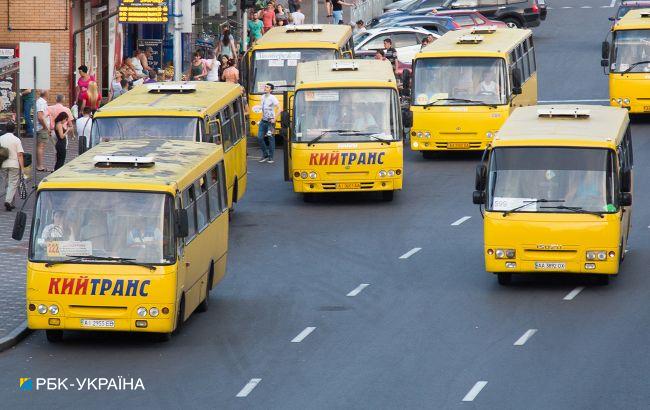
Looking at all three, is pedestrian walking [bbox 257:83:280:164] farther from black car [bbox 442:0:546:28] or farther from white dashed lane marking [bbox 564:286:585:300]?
black car [bbox 442:0:546:28]

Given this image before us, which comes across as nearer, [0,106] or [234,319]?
[234,319]

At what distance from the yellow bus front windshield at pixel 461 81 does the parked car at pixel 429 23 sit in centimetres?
1448

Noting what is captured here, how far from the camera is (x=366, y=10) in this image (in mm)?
63719

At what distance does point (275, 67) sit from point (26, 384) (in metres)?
20.8

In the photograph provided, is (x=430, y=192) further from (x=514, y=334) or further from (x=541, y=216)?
(x=514, y=334)

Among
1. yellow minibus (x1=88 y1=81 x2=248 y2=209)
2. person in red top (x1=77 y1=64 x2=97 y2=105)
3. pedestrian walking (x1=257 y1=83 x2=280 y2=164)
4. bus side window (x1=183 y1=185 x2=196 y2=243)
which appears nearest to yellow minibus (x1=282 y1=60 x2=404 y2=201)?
yellow minibus (x1=88 y1=81 x2=248 y2=209)

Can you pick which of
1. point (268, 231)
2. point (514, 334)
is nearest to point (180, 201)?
point (514, 334)

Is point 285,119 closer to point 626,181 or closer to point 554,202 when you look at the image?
point 554,202

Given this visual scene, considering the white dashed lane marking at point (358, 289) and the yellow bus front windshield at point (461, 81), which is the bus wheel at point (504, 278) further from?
the yellow bus front windshield at point (461, 81)

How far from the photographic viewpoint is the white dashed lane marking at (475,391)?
17922mm

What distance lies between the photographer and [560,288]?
24.0 metres

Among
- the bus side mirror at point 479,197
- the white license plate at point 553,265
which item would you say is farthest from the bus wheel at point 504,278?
the bus side mirror at point 479,197

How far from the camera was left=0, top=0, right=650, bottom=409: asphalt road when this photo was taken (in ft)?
59.5

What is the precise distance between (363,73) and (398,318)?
10927 mm
